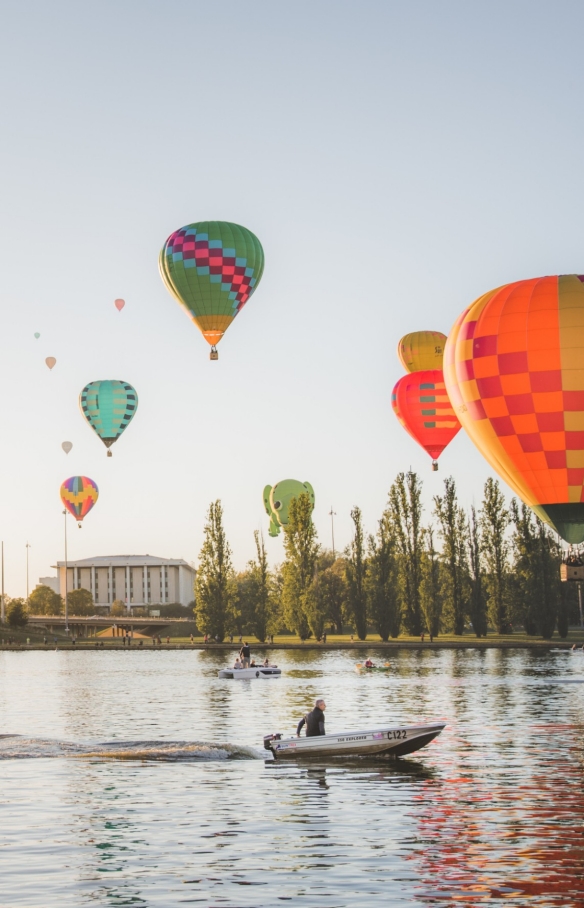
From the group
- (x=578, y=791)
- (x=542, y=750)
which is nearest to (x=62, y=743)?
(x=542, y=750)

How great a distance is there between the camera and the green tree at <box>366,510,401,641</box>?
371 feet

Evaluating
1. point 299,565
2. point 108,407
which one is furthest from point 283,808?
point 299,565

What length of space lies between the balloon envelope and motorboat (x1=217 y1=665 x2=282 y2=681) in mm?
25897

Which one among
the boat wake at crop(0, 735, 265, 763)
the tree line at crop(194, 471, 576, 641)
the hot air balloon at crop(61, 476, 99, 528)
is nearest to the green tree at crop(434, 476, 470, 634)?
the tree line at crop(194, 471, 576, 641)

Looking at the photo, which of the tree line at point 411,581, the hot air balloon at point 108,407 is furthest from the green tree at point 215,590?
the hot air balloon at point 108,407

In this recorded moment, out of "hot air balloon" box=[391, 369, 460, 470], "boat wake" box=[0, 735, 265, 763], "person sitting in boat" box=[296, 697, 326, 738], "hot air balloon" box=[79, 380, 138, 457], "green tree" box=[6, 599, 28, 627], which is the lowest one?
"boat wake" box=[0, 735, 265, 763]

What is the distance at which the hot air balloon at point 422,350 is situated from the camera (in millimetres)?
75938

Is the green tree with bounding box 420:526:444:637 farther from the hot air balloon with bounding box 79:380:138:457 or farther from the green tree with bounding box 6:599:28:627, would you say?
the green tree with bounding box 6:599:28:627

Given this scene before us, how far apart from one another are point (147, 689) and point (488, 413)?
104 ft

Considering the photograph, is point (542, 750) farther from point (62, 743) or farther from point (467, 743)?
point (62, 743)

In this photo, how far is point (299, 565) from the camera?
119 m

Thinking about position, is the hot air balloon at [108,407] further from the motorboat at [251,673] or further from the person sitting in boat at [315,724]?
the person sitting in boat at [315,724]

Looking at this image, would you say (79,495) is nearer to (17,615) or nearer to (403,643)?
(17,615)

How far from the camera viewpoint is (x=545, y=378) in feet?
131
